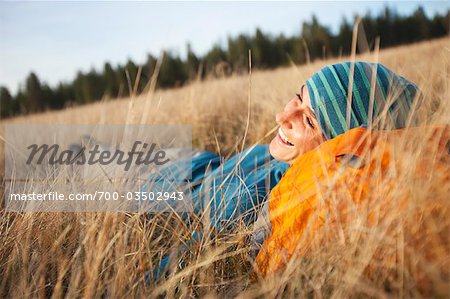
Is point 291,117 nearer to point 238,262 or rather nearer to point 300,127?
point 300,127

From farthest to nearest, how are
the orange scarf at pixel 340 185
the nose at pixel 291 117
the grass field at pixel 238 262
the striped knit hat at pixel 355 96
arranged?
the nose at pixel 291 117, the striped knit hat at pixel 355 96, the orange scarf at pixel 340 185, the grass field at pixel 238 262

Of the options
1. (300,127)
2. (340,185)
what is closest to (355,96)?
(300,127)

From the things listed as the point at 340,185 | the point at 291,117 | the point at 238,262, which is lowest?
the point at 238,262

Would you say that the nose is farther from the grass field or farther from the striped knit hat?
the grass field

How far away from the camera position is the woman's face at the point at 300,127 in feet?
4.46

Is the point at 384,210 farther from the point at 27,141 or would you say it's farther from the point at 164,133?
the point at 27,141

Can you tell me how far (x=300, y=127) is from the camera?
54.4 inches

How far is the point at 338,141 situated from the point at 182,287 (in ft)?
1.79

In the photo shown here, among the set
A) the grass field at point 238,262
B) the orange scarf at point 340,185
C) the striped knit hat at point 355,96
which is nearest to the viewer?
the grass field at point 238,262

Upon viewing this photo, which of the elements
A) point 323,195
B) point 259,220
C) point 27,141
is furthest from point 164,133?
point 323,195

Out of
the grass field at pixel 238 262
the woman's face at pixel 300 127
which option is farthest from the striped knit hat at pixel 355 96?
the grass field at pixel 238 262

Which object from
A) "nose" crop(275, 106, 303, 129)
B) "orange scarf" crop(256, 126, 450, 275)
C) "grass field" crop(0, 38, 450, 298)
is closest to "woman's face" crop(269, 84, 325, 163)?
"nose" crop(275, 106, 303, 129)

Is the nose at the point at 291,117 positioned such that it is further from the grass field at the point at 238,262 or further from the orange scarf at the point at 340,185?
the grass field at the point at 238,262

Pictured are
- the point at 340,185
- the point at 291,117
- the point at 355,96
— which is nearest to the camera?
the point at 340,185
